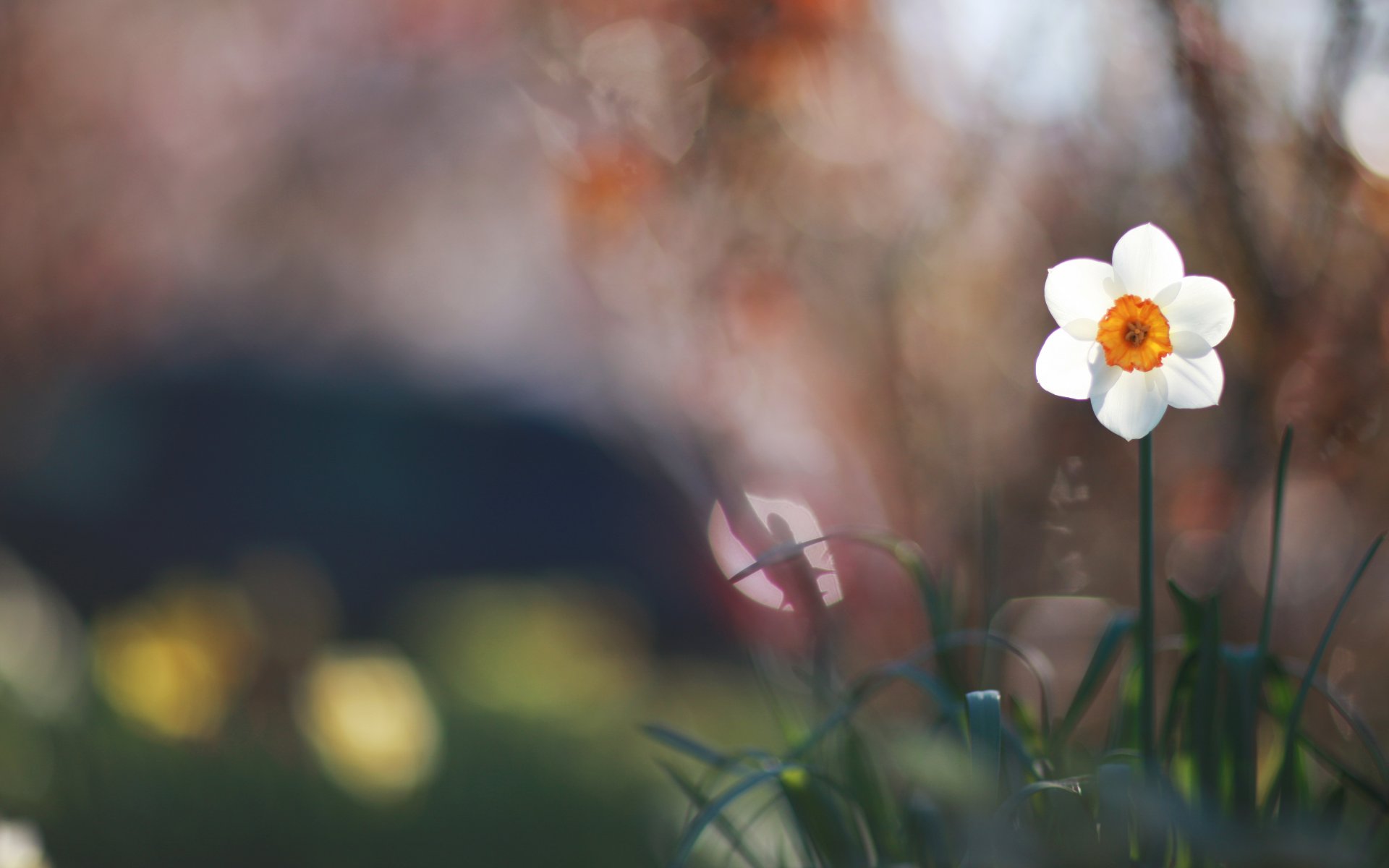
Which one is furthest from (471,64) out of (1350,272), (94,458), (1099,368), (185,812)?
(1099,368)

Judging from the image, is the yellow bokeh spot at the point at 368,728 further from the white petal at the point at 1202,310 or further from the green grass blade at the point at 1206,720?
the white petal at the point at 1202,310

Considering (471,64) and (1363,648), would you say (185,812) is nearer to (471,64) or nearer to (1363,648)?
(1363,648)

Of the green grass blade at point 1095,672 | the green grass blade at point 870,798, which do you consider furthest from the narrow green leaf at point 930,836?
the green grass blade at point 1095,672

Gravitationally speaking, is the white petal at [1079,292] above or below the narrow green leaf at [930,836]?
above

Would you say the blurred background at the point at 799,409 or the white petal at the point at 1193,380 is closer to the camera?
the white petal at the point at 1193,380

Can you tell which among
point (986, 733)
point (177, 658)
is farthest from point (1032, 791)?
point (177, 658)

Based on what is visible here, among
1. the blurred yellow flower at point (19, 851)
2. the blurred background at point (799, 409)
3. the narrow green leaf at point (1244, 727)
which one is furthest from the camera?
the blurred background at point (799, 409)
